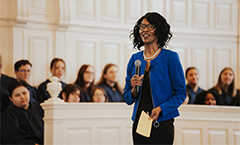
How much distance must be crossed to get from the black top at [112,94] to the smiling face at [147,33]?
4586mm

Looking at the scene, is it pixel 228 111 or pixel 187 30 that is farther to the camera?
pixel 187 30

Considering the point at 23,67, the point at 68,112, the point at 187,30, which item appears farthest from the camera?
the point at 187,30

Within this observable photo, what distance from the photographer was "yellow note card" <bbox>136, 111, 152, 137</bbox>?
2.72 meters

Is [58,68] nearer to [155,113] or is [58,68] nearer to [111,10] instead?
[111,10]

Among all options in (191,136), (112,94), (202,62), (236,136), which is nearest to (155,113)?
(191,136)

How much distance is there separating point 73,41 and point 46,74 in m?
0.83

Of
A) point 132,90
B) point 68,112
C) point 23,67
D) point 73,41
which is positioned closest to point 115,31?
point 73,41

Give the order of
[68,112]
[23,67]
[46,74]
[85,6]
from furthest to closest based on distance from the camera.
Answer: [85,6] < [46,74] < [23,67] < [68,112]

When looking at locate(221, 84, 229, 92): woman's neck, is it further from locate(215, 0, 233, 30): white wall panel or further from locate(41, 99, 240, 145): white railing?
locate(41, 99, 240, 145): white railing

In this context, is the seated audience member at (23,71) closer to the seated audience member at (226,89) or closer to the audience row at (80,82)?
the audience row at (80,82)

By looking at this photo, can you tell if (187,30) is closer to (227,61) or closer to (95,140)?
→ (227,61)

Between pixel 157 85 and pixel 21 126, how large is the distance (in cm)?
351

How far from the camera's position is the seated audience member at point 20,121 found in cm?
566

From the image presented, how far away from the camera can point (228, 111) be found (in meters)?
5.39
